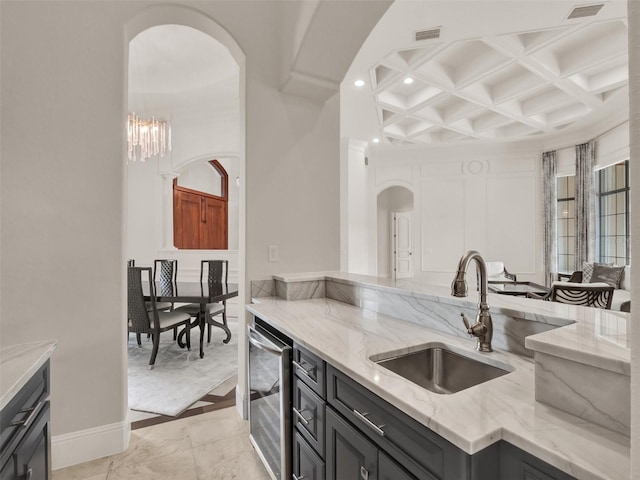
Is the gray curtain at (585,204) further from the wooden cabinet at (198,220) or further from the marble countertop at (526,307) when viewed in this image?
the wooden cabinet at (198,220)

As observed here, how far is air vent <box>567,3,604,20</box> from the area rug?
4581mm

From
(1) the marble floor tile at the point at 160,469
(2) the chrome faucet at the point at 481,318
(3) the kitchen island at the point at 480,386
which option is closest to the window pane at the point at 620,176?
(3) the kitchen island at the point at 480,386

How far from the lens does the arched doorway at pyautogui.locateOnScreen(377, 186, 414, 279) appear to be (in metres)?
9.18

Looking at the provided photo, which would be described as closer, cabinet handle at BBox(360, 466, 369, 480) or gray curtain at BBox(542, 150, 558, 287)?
cabinet handle at BBox(360, 466, 369, 480)

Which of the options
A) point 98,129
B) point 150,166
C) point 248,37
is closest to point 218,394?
point 98,129

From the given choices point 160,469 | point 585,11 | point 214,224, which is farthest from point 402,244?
point 160,469

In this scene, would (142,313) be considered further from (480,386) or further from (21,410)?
(480,386)

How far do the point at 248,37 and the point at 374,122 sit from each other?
3.97 meters

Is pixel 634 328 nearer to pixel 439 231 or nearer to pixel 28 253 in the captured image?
pixel 28 253

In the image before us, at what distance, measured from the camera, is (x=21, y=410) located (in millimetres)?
1193

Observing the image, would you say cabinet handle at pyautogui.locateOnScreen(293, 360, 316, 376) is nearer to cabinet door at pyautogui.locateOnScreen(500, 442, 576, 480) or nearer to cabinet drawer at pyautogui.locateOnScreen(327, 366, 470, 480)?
cabinet drawer at pyautogui.locateOnScreen(327, 366, 470, 480)

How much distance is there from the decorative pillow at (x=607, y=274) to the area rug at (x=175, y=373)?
5.61m

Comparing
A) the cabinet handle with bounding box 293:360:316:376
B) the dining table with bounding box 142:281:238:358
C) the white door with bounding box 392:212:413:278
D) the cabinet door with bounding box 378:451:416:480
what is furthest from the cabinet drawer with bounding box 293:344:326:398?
the white door with bounding box 392:212:413:278

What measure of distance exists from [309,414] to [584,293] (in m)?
3.42
